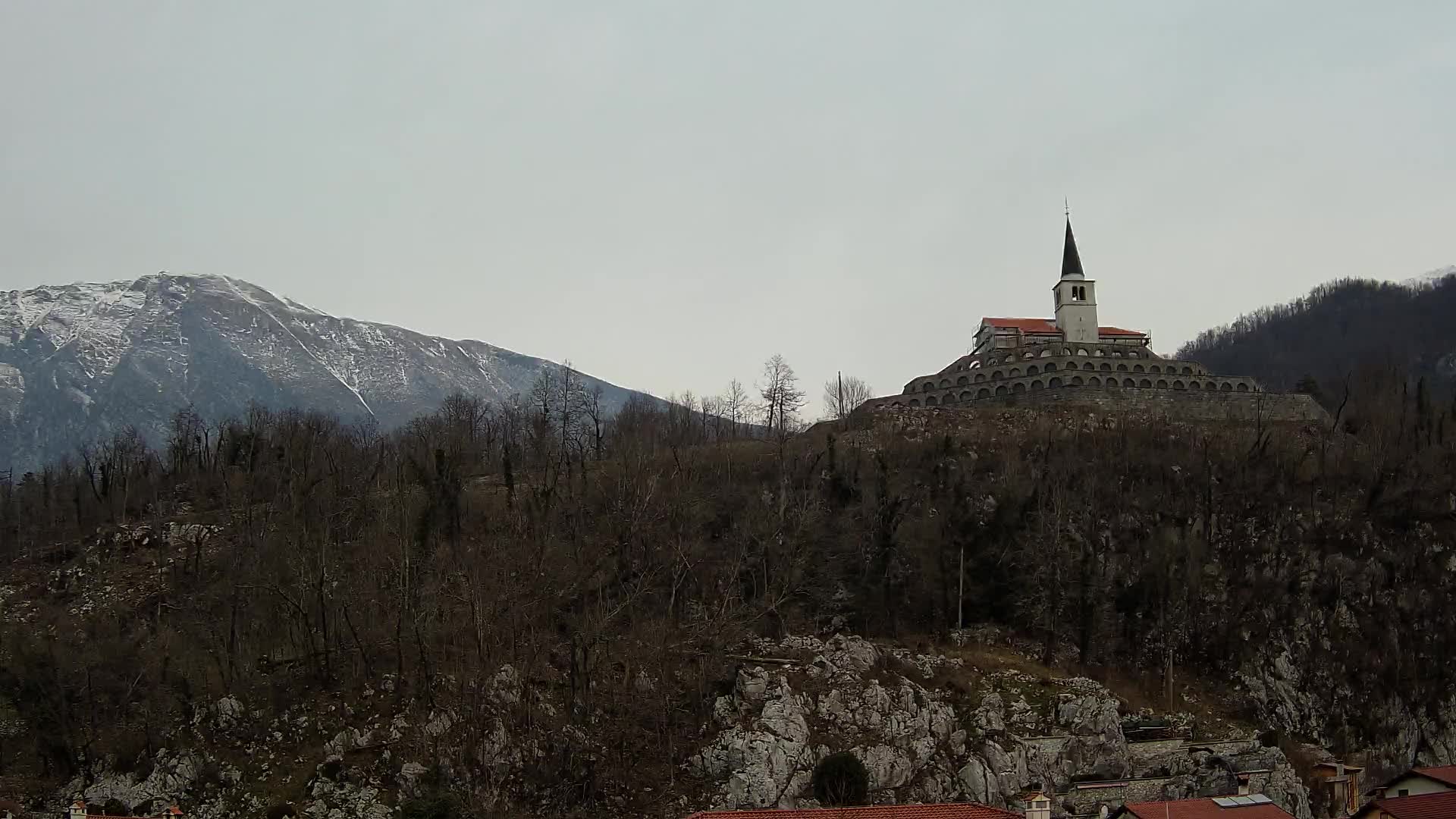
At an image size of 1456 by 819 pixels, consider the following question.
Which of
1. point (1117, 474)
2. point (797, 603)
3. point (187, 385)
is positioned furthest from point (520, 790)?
point (187, 385)

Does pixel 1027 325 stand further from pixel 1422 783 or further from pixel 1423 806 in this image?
pixel 1423 806

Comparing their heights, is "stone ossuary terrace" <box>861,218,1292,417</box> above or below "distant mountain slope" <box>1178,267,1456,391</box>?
below

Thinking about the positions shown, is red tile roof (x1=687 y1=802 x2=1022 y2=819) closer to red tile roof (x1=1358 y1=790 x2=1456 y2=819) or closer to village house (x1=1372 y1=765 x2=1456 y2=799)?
red tile roof (x1=1358 y1=790 x2=1456 y2=819)

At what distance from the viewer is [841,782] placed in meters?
39.7

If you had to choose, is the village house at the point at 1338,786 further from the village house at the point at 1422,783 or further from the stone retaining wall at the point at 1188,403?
the stone retaining wall at the point at 1188,403

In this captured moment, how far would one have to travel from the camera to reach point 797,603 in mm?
54375

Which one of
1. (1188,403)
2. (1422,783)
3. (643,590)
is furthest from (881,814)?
(1188,403)

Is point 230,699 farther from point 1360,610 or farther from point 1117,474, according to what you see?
point 1360,610

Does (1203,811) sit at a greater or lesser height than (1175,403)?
lesser

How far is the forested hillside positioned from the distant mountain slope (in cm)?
5743

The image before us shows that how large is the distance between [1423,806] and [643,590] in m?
29.0

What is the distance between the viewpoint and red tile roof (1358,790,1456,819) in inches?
1212

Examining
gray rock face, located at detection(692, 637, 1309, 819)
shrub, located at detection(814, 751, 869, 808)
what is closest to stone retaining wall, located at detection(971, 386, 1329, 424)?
gray rock face, located at detection(692, 637, 1309, 819)

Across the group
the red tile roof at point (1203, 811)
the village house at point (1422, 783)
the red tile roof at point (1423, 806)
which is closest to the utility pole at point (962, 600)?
the village house at point (1422, 783)
